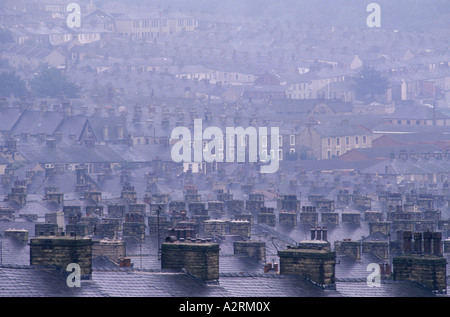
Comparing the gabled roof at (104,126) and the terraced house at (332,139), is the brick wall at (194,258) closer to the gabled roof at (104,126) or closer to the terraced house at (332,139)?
the gabled roof at (104,126)

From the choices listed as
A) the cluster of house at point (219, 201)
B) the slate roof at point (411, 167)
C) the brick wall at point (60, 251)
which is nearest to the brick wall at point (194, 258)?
the cluster of house at point (219, 201)

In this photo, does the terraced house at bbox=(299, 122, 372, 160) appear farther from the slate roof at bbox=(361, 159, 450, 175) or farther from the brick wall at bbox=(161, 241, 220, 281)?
the brick wall at bbox=(161, 241, 220, 281)

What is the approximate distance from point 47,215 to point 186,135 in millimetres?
108400

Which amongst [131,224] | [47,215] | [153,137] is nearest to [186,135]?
[153,137]

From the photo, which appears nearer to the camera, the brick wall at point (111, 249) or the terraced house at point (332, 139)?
the brick wall at point (111, 249)

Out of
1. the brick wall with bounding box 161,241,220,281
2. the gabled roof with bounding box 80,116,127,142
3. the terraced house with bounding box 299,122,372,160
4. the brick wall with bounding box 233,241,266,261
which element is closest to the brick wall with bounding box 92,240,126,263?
the brick wall with bounding box 233,241,266,261

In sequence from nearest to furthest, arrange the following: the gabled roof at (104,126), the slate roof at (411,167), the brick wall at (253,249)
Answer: the brick wall at (253,249) < the slate roof at (411,167) < the gabled roof at (104,126)

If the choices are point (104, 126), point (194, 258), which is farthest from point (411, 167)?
point (194, 258)

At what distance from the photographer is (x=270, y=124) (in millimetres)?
189625

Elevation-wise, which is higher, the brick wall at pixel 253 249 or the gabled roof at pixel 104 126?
the gabled roof at pixel 104 126

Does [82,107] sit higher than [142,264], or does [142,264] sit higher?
[82,107]

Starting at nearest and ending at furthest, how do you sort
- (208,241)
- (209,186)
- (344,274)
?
(208,241), (344,274), (209,186)

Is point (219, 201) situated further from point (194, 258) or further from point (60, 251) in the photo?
point (60, 251)
